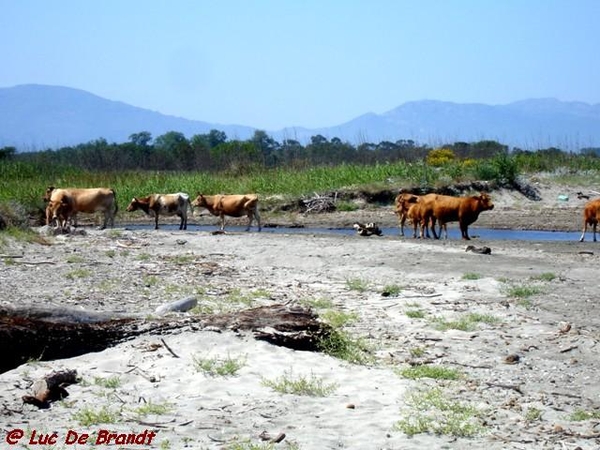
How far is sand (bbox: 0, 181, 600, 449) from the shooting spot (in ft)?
24.8

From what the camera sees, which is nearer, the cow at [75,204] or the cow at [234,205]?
the cow at [75,204]

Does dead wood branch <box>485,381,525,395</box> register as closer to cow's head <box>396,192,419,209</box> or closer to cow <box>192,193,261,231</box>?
cow's head <box>396,192,419,209</box>

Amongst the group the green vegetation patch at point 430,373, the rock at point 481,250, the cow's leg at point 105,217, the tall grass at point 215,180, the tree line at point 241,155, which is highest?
the tree line at point 241,155

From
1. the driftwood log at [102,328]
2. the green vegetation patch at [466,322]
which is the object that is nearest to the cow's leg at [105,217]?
the green vegetation patch at [466,322]

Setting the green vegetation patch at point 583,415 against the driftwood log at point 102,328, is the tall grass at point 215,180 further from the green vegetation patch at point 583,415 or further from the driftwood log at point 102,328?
the green vegetation patch at point 583,415

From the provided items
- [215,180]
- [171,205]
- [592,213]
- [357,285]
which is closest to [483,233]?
[592,213]

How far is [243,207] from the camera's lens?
2911cm

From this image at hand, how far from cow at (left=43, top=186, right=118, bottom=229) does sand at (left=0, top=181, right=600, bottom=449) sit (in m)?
8.07

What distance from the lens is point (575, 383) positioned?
9336 millimetres

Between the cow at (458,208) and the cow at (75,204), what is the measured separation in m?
9.87

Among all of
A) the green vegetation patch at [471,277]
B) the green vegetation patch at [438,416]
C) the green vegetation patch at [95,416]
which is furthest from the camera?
the green vegetation patch at [471,277]

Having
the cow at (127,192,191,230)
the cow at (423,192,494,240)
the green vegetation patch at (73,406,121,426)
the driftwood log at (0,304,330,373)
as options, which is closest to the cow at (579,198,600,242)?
the cow at (423,192,494,240)

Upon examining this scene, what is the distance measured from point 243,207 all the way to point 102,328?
19480 millimetres

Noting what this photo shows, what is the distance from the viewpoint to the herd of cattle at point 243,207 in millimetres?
24750
